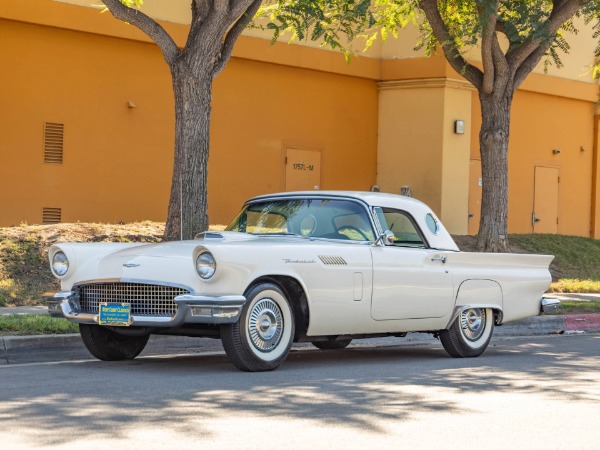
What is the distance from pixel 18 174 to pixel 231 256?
11.7m

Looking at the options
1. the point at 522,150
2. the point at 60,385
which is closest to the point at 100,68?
the point at 522,150

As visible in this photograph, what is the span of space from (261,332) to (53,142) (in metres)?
12.0

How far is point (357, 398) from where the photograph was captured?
25.3ft

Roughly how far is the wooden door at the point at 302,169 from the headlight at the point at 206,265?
14.6 meters

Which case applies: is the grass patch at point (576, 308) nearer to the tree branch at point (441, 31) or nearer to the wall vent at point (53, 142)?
the tree branch at point (441, 31)

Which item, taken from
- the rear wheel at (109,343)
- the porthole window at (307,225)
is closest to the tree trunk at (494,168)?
the porthole window at (307,225)

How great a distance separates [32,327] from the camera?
10766 millimetres

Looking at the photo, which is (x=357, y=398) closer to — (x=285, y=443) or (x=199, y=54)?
(x=285, y=443)

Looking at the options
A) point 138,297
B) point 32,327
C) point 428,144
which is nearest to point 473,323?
point 138,297

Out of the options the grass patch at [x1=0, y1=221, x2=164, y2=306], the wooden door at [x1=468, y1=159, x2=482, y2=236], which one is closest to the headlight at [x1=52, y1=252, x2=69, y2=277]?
the grass patch at [x1=0, y1=221, x2=164, y2=306]

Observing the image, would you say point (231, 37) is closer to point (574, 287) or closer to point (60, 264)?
point (60, 264)

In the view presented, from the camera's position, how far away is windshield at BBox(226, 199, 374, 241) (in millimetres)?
10047

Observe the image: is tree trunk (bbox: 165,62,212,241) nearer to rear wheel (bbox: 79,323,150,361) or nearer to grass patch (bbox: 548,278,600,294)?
rear wheel (bbox: 79,323,150,361)

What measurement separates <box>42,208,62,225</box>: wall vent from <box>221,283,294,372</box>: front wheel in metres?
11.6
